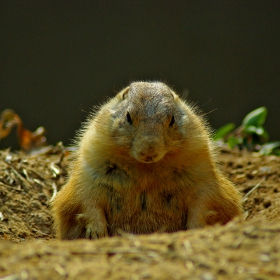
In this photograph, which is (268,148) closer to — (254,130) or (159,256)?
(254,130)

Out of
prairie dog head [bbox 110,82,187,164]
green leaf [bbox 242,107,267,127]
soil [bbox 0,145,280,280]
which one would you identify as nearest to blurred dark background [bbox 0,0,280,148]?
green leaf [bbox 242,107,267,127]

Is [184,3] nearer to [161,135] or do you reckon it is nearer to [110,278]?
[161,135]

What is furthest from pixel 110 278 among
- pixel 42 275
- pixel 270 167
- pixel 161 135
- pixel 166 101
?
pixel 270 167

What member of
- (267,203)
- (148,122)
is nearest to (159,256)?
(148,122)

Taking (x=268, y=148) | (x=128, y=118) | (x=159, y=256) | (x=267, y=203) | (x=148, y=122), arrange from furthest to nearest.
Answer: (x=268, y=148), (x=267, y=203), (x=128, y=118), (x=148, y=122), (x=159, y=256)

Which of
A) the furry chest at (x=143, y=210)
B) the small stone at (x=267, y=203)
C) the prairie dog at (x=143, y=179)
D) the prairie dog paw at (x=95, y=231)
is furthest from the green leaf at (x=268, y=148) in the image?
the prairie dog paw at (x=95, y=231)
